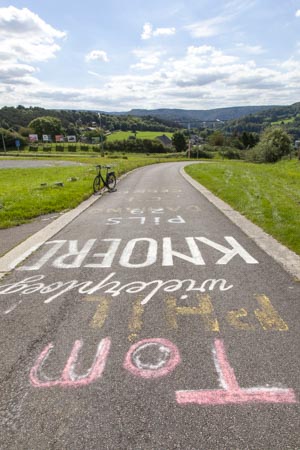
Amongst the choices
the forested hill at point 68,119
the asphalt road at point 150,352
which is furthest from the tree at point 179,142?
the asphalt road at point 150,352

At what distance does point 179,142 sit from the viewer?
11981 centimetres

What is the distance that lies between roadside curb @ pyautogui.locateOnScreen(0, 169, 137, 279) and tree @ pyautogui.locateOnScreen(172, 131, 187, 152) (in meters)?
113

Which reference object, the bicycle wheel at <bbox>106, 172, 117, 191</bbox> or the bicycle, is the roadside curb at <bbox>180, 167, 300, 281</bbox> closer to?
the bicycle

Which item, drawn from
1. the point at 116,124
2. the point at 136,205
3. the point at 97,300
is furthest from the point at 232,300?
the point at 116,124

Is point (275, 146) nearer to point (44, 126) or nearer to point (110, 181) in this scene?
point (110, 181)

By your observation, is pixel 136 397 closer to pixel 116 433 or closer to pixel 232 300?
pixel 116 433

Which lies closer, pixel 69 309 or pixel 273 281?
pixel 69 309

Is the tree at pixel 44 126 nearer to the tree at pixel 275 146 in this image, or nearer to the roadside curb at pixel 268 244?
the tree at pixel 275 146

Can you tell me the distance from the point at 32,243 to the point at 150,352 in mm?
4798

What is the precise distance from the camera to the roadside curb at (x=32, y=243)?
5.85m

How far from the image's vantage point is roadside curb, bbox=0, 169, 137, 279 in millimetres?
5846

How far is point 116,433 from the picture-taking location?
2.37 m

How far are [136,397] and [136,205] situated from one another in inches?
388

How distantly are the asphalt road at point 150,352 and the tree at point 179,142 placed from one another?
117 metres
